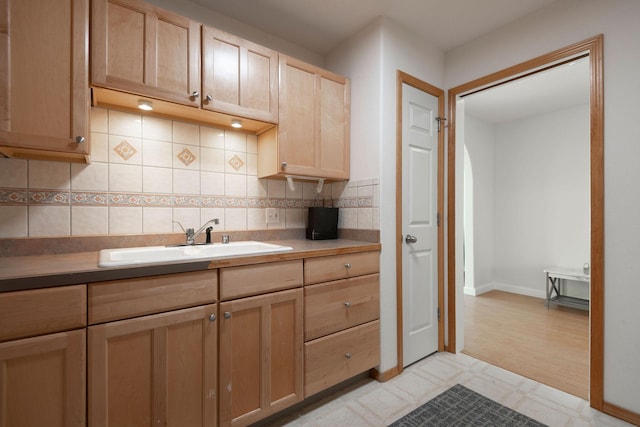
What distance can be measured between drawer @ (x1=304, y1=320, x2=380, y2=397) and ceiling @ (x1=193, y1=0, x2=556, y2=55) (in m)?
2.08

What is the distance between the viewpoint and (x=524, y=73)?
195 cm

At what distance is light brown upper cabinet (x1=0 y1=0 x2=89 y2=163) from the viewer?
1.13 meters

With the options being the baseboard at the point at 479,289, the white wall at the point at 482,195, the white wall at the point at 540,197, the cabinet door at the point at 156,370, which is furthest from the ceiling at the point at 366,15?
the baseboard at the point at 479,289

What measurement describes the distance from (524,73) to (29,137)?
277 cm

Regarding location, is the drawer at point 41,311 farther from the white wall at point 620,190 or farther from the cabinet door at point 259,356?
the white wall at point 620,190

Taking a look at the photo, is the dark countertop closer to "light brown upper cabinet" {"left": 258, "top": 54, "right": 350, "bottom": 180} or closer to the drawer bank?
the drawer bank

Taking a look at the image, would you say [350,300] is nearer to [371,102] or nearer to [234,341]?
[234,341]

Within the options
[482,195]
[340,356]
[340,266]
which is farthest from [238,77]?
[482,195]

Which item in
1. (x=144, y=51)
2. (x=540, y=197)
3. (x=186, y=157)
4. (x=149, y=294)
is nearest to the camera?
(x=149, y=294)

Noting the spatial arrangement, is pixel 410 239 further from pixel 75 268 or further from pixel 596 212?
pixel 75 268

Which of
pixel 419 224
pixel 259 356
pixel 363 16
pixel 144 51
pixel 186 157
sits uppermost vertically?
pixel 363 16

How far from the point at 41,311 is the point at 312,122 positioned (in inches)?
65.2

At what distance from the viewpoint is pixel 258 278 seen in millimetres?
1421

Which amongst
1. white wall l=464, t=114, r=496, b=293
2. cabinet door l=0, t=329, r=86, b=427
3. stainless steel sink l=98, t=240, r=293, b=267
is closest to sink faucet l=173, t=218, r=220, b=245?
stainless steel sink l=98, t=240, r=293, b=267
